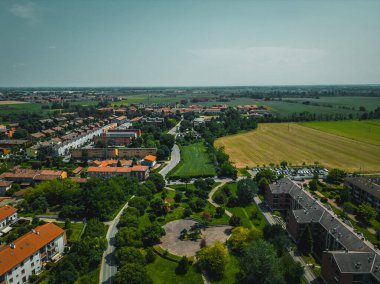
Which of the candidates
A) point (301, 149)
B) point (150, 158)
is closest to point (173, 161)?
point (150, 158)

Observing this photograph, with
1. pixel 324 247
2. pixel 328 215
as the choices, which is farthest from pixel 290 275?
pixel 328 215

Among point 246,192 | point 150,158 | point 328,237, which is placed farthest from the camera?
point 150,158

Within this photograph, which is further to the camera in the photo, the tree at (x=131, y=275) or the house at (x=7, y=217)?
the house at (x=7, y=217)

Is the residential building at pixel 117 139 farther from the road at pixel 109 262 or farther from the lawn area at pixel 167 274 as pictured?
the lawn area at pixel 167 274

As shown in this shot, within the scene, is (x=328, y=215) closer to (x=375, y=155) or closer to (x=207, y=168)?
(x=207, y=168)

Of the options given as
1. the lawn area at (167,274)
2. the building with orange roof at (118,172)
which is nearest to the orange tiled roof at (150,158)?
the building with orange roof at (118,172)

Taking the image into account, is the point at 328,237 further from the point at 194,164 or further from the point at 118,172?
the point at 118,172
